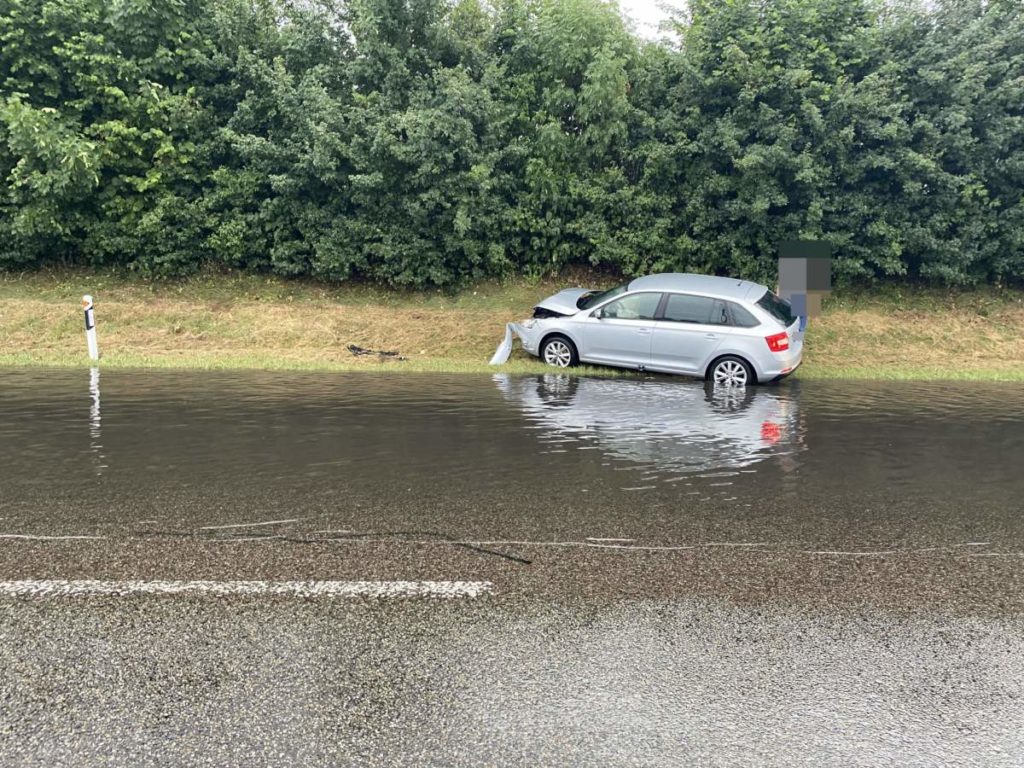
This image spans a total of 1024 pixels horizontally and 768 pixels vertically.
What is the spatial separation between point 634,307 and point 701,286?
1028mm

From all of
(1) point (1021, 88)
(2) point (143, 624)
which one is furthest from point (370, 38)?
(2) point (143, 624)

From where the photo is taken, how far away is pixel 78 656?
11.9 ft

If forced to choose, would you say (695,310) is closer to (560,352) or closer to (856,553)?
(560,352)

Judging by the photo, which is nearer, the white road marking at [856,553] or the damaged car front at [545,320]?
the white road marking at [856,553]

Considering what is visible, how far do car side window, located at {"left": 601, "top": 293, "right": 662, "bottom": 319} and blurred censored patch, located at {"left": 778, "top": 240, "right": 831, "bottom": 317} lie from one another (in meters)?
5.21

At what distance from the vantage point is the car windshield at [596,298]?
493 inches

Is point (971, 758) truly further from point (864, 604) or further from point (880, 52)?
point (880, 52)

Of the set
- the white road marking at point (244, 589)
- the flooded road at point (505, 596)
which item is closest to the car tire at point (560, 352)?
the flooded road at point (505, 596)

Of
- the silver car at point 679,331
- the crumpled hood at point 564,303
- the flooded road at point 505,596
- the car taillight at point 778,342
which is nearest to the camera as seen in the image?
the flooded road at point 505,596

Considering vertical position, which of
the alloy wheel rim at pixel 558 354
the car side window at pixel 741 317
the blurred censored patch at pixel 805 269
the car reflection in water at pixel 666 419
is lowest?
the car reflection in water at pixel 666 419

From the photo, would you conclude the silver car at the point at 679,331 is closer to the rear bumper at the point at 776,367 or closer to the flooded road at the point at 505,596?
the rear bumper at the point at 776,367

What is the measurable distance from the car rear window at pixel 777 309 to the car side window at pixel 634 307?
4.88 feet

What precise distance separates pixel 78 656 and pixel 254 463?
10.8 ft

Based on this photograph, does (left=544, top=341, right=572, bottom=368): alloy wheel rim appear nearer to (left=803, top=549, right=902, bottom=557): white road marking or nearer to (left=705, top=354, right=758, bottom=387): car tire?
(left=705, top=354, right=758, bottom=387): car tire
